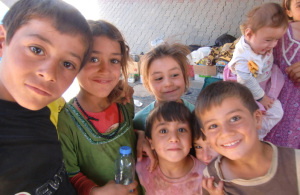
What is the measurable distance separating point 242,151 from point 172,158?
0.47 metres

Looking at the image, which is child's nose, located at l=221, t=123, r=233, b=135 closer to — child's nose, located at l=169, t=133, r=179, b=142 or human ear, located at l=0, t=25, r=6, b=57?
child's nose, located at l=169, t=133, r=179, b=142

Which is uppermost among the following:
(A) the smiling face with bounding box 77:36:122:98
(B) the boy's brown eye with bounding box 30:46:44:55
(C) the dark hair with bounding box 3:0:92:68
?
(C) the dark hair with bounding box 3:0:92:68

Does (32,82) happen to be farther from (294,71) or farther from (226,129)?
(294,71)

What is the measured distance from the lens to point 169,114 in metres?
1.57

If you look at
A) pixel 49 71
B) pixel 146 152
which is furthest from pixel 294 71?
pixel 49 71

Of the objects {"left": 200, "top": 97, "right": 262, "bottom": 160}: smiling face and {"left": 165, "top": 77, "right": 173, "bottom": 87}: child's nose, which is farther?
{"left": 165, "top": 77, "right": 173, "bottom": 87}: child's nose

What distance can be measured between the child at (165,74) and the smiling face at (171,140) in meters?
0.34

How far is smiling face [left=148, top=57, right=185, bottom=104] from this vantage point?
188 centimetres

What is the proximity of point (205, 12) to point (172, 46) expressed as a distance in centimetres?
518

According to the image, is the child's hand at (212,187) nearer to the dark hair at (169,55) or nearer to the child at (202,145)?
the child at (202,145)

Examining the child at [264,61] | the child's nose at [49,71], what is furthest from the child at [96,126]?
the child at [264,61]

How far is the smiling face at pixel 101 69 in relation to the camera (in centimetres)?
137

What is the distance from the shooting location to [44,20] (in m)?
0.97

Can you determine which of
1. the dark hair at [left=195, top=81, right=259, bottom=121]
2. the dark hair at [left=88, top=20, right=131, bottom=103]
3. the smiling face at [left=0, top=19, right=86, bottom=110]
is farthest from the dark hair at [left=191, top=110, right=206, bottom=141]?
the smiling face at [left=0, top=19, right=86, bottom=110]
